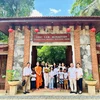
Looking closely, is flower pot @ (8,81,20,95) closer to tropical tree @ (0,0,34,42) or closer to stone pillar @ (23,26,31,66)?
stone pillar @ (23,26,31,66)

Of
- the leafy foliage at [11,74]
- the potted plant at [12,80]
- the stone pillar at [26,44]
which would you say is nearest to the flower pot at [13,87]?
the potted plant at [12,80]

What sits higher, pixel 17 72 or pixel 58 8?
pixel 58 8

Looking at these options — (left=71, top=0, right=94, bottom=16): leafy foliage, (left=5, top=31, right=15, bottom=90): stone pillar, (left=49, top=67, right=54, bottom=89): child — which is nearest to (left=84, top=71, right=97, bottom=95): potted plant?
(left=49, top=67, right=54, bottom=89): child

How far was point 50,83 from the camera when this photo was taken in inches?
302

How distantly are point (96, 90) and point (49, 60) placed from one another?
7.06 m

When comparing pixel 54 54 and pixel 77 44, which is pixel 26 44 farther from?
pixel 54 54

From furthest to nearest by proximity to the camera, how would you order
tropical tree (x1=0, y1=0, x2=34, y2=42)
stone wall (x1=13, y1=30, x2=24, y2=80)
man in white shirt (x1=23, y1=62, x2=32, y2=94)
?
1. tropical tree (x1=0, y1=0, x2=34, y2=42)
2. stone wall (x1=13, y1=30, x2=24, y2=80)
3. man in white shirt (x1=23, y1=62, x2=32, y2=94)

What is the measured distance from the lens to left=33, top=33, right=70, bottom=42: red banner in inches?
309

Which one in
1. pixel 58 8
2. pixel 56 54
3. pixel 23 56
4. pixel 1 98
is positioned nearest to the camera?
pixel 1 98

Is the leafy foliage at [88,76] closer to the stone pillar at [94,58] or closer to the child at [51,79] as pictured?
the stone pillar at [94,58]

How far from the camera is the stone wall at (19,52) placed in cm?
759

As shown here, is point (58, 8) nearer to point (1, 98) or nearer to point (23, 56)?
point (23, 56)

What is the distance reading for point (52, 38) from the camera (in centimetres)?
789

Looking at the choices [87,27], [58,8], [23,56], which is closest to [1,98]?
[23,56]
